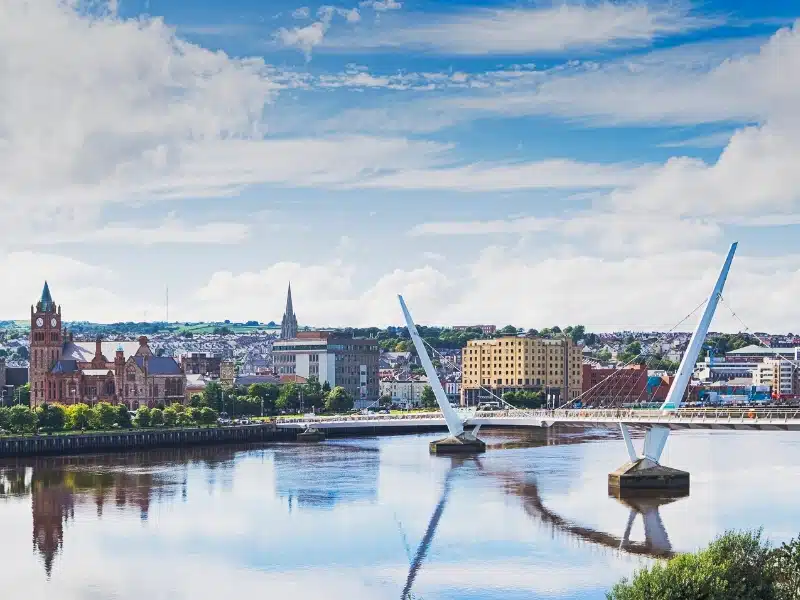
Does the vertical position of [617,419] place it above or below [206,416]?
above

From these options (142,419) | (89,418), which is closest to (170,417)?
(142,419)

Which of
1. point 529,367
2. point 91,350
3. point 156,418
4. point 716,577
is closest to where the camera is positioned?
point 716,577

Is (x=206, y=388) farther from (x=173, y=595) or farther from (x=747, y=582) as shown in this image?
(x=747, y=582)

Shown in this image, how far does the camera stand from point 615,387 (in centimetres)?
12606

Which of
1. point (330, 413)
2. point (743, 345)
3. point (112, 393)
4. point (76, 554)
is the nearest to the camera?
point (76, 554)

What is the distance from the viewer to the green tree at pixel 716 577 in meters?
21.6

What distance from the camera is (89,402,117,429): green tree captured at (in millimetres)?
73625

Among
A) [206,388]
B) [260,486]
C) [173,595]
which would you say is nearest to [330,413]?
[206,388]

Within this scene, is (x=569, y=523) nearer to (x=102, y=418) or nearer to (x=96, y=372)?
(x=102, y=418)

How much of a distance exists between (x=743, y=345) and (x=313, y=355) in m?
86.8

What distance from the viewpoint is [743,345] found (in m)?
189

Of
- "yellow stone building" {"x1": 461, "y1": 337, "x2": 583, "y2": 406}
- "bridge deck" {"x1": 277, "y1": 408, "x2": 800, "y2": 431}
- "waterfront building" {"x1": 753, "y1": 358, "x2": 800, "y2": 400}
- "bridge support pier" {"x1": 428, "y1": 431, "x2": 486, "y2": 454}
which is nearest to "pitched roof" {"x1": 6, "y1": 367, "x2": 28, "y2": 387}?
"bridge deck" {"x1": 277, "y1": 408, "x2": 800, "y2": 431}

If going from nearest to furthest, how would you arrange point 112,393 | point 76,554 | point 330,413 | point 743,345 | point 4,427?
point 76,554, point 4,427, point 112,393, point 330,413, point 743,345

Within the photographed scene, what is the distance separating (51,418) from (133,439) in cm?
483
